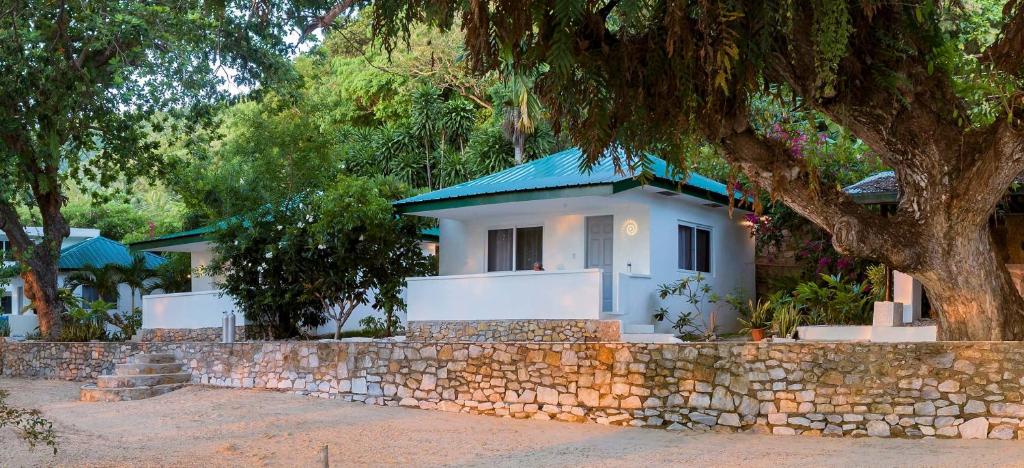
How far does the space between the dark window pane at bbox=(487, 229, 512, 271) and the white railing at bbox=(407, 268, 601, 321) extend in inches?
82.9

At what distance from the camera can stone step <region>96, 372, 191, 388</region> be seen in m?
20.6

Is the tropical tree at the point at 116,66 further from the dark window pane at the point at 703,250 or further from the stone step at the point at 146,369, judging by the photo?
the dark window pane at the point at 703,250

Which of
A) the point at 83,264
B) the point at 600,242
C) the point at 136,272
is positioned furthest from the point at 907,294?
the point at 83,264

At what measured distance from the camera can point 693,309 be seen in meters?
19.9

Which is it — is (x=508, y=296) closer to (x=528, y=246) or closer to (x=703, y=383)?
(x=528, y=246)

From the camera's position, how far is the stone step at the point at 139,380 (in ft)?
67.7

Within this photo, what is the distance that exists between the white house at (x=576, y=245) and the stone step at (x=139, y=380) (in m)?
5.24

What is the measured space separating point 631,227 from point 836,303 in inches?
160

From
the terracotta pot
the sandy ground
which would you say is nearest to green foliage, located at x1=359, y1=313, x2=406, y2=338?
the sandy ground

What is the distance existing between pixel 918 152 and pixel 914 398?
9.96 feet

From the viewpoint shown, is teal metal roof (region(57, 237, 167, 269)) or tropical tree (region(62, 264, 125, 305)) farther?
teal metal roof (region(57, 237, 167, 269))

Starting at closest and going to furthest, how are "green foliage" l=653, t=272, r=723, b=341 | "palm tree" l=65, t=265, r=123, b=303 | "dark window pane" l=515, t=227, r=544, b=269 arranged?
"green foliage" l=653, t=272, r=723, b=341 < "dark window pane" l=515, t=227, r=544, b=269 < "palm tree" l=65, t=265, r=123, b=303

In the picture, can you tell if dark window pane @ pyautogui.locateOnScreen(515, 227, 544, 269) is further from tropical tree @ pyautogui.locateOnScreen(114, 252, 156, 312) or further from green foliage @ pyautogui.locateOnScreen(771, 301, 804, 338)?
tropical tree @ pyautogui.locateOnScreen(114, 252, 156, 312)

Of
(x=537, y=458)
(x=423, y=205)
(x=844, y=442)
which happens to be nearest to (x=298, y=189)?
(x=423, y=205)
